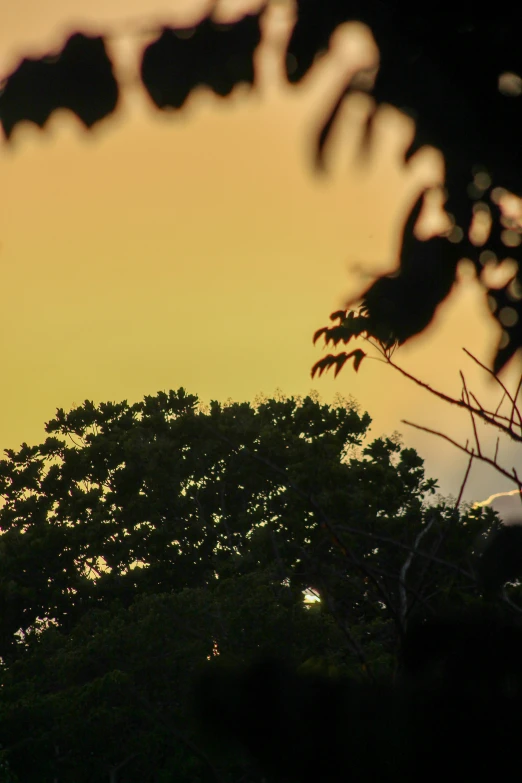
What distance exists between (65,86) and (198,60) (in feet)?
0.56

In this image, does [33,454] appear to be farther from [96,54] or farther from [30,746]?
[96,54]

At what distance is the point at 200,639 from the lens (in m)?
20.5

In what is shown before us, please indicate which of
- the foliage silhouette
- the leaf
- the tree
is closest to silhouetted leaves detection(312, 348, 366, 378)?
the leaf

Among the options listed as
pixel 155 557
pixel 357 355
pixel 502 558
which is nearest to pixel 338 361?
pixel 357 355

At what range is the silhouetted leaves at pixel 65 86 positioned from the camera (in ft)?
3.46

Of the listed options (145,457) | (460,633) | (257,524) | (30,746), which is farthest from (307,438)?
(460,633)

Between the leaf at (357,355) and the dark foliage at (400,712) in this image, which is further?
the leaf at (357,355)

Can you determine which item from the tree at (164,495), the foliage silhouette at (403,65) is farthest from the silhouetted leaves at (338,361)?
the tree at (164,495)

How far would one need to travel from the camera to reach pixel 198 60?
3.77ft

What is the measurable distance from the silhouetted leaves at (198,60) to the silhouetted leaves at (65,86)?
2.1 inches

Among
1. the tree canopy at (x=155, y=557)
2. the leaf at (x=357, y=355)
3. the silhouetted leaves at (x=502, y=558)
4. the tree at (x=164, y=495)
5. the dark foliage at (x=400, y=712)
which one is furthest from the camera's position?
the tree at (x=164, y=495)

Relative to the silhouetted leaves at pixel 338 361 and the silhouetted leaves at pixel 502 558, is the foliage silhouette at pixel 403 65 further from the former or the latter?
the silhouetted leaves at pixel 338 361

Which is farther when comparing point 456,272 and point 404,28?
point 456,272

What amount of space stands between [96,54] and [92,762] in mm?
20595
